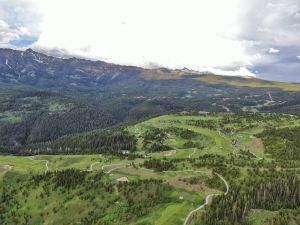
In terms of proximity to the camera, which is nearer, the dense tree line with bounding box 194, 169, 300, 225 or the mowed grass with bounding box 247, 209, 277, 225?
the mowed grass with bounding box 247, 209, 277, 225

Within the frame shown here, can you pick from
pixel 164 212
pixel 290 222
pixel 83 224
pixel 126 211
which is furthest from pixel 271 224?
pixel 83 224

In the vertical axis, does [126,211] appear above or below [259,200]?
below

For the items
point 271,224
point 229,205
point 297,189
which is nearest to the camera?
point 271,224

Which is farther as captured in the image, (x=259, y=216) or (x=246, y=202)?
(x=246, y=202)

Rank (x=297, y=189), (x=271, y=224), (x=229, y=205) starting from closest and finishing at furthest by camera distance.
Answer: (x=271, y=224)
(x=229, y=205)
(x=297, y=189)

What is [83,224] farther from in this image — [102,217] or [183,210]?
[183,210]

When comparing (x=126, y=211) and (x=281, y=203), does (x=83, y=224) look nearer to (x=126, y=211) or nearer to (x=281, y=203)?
(x=126, y=211)

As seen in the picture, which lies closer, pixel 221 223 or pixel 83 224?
pixel 221 223

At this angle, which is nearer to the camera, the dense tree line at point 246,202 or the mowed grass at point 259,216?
the mowed grass at point 259,216

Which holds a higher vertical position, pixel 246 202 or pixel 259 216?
pixel 246 202

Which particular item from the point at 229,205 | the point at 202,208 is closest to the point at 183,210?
the point at 202,208
